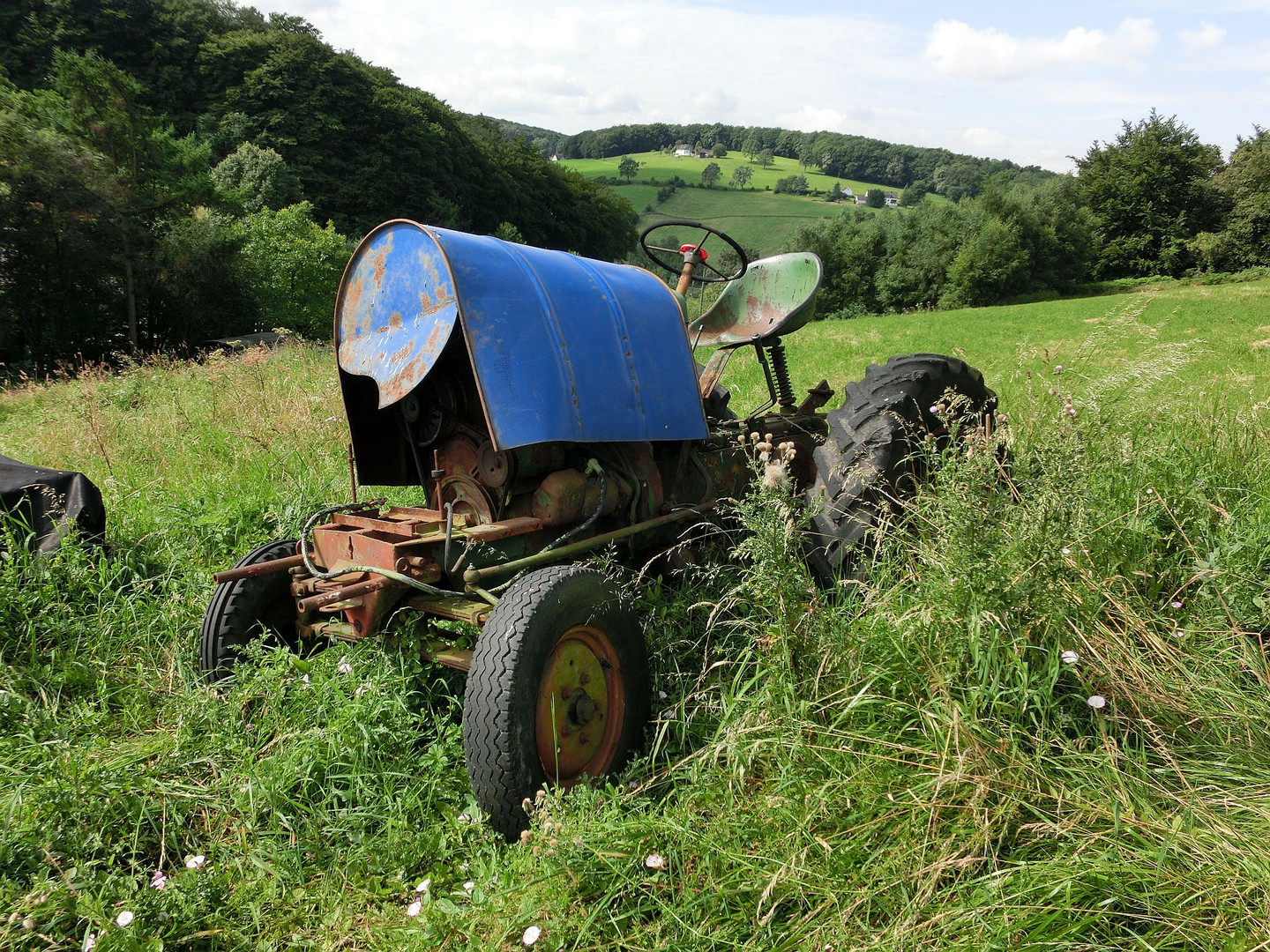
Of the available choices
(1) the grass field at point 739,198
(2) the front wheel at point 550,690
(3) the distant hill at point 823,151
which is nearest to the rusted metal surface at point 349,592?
(2) the front wheel at point 550,690

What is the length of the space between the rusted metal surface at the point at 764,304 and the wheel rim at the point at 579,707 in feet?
7.10

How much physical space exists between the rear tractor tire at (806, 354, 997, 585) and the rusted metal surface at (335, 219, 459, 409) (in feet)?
4.97

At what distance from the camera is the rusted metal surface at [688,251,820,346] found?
4090 millimetres

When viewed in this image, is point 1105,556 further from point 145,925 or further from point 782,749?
point 145,925

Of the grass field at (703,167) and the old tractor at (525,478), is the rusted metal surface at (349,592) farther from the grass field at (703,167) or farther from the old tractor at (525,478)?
the grass field at (703,167)

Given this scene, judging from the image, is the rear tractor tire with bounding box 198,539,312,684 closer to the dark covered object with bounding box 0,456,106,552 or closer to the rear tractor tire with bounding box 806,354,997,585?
the dark covered object with bounding box 0,456,106,552

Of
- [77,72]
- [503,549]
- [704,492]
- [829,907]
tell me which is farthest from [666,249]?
[77,72]

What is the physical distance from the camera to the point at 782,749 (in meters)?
2.12

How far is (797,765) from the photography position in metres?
2.05

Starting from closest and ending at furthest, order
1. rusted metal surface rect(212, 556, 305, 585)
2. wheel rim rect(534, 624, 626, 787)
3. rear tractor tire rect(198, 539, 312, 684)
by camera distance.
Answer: wheel rim rect(534, 624, 626, 787)
rusted metal surface rect(212, 556, 305, 585)
rear tractor tire rect(198, 539, 312, 684)

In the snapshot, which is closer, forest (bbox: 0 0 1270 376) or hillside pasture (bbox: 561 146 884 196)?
forest (bbox: 0 0 1270 376)

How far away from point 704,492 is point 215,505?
2948 millimetres

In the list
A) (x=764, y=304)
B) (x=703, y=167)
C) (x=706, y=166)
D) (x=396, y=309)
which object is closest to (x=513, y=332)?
(x=396, y=309)

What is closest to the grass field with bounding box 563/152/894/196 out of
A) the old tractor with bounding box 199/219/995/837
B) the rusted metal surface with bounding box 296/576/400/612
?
the old tractor with bounding box 199/219/995/837
